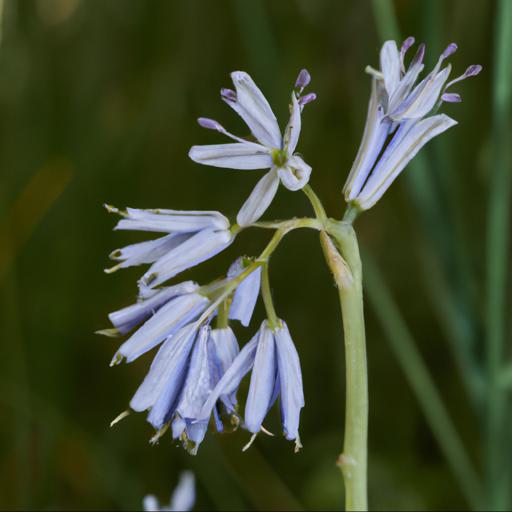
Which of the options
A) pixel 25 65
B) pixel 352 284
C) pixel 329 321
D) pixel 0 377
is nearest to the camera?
pixel 352 284

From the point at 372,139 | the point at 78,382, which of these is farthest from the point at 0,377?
the point at 372,139

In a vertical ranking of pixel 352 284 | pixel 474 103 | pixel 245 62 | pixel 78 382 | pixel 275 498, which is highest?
pixel 245 62

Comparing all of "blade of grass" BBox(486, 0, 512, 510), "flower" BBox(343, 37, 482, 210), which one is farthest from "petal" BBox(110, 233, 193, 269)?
"blade of grass" BBox(486, 0, 512, 510)

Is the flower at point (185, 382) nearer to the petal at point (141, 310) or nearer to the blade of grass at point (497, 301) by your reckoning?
the petal at point (141, 310)

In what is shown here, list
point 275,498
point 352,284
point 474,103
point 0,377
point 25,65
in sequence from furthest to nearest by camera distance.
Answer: point 25,65, point 474,103, point 0,377, point 275,498, point 352,284

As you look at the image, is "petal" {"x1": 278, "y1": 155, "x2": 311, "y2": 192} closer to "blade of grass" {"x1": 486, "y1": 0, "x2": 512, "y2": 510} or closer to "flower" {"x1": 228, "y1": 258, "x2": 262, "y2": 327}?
"flower" {"x1": 228, "y1": 258, "x2": 262, "y2": 327}

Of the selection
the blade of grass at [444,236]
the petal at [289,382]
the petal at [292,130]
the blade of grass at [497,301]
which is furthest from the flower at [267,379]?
the blade of grass at [444,236]

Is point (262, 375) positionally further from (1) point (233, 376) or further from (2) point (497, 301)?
(2) point (497, 301)

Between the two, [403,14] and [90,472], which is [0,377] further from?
[403,14]
